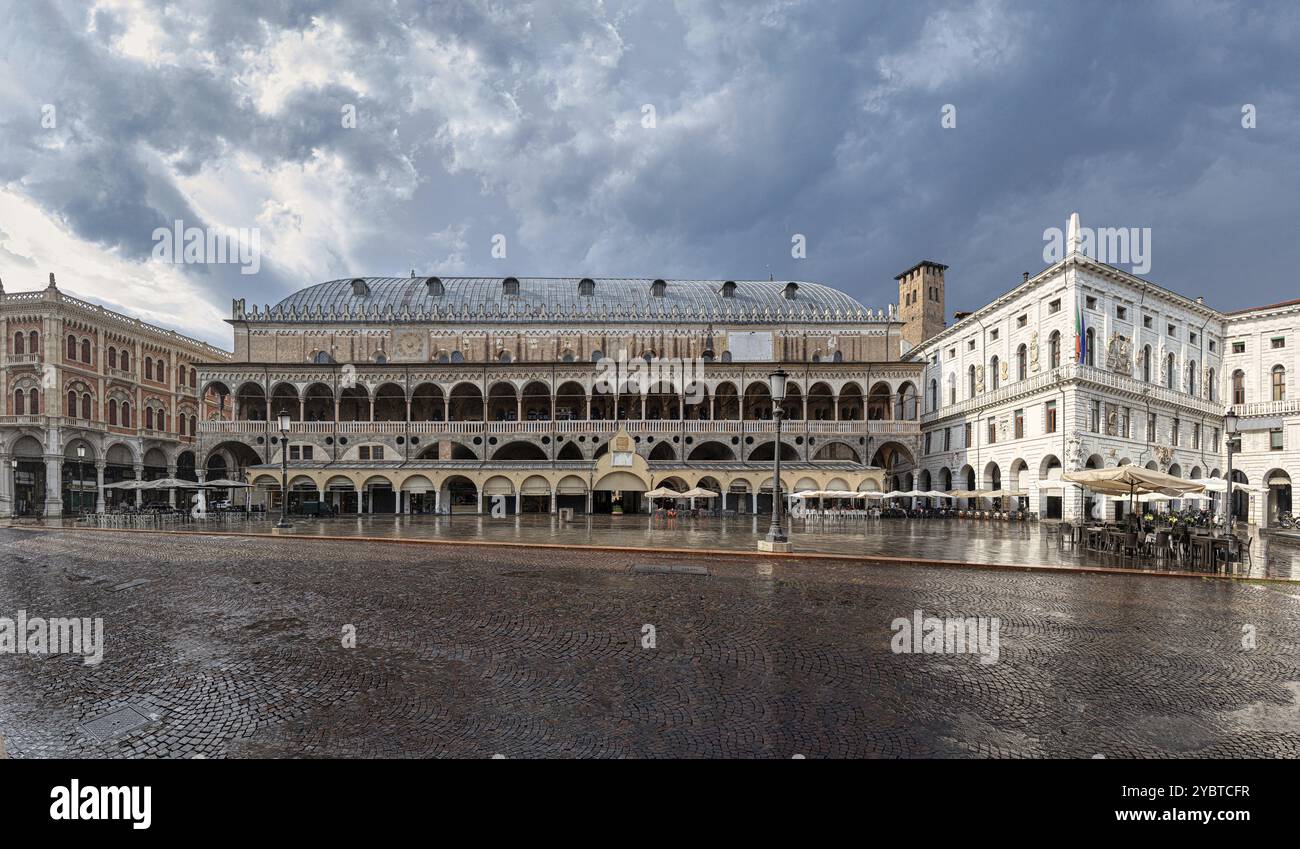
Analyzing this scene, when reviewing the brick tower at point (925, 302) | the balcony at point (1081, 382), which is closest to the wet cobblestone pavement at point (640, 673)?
the balcony at point (1081, 382)

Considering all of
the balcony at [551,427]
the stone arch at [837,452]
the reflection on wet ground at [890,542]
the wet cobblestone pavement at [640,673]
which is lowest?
the reflection on wet ground at [890,542]

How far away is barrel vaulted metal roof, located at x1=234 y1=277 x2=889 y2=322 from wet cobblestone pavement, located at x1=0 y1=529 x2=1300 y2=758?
39020mm

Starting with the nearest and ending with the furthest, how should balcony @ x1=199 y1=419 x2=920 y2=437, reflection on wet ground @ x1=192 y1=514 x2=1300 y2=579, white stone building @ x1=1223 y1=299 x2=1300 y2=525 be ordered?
reflection on wet ground @ x1=192 y1=514 x2=1300 y2=579 < balcony @ x1=199 y1=419 x2=920 y2=437 < white stone building @ x1=1223 y1=299 x2=1300 y2=525

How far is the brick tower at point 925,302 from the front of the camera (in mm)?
57906

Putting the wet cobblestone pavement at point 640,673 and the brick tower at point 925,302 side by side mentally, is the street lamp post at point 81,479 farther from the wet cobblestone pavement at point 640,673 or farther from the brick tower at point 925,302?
the brick tower at point 925,302

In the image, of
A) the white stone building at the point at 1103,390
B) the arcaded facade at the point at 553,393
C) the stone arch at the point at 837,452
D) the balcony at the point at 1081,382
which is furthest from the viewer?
the stone arch at the point at 837,452

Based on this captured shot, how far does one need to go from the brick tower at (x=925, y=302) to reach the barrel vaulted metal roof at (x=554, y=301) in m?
11.0

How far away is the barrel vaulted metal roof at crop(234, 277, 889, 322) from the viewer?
47562 millimetres

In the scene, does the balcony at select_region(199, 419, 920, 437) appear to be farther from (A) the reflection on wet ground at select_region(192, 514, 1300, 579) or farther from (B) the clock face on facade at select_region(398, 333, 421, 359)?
(A) the reflection on wet ground at select_region(192, 514, 1300, 579)

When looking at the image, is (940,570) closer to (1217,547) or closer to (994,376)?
(1217,547)

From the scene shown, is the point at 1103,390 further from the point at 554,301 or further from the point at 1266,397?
the point at 554,301

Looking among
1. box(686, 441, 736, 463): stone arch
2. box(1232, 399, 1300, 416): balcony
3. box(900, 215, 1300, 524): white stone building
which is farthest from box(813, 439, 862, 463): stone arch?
box(1232, 399, 1300, 416): balcony

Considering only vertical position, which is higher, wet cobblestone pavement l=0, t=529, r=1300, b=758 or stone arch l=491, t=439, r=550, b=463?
stone arch l=491, t=439, r=550, b=463
